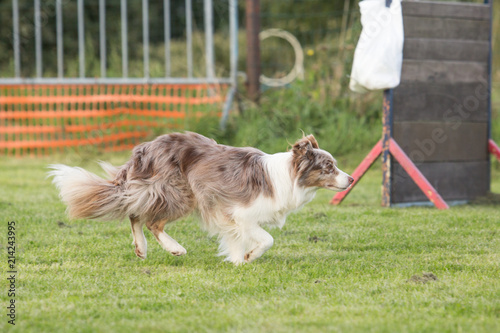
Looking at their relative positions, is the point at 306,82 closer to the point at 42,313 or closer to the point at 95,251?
the point at 95,251

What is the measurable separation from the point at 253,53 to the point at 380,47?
192 inches

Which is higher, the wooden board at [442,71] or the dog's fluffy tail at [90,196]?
the wooden board at [442,71]

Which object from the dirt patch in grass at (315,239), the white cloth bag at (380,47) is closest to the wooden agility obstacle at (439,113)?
the white cloth bag at (380,47)

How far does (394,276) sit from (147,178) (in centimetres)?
178

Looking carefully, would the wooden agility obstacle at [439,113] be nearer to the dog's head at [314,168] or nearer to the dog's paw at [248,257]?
the dog's head at [314,168]

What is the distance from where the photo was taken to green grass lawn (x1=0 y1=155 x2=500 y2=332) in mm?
3117

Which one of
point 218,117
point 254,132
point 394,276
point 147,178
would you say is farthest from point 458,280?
point 218,117

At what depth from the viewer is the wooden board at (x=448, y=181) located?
6.73m

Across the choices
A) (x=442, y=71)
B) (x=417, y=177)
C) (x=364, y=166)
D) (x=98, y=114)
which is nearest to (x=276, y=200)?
(x=417, y=177)

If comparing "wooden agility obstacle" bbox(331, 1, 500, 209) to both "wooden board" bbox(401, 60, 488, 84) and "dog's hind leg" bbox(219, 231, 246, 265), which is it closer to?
"wooden board" bbox(401, 60, 488, 84)

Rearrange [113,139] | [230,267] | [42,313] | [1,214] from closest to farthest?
[42,313]
[230,267]
[1,214]
[113,139]

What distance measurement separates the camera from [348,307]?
3.34 meters

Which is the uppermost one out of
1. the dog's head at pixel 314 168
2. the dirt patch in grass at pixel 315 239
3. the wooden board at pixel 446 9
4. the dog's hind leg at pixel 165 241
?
the wooden board at pixel 446 9

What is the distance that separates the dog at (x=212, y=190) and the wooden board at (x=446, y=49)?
2.66 m
